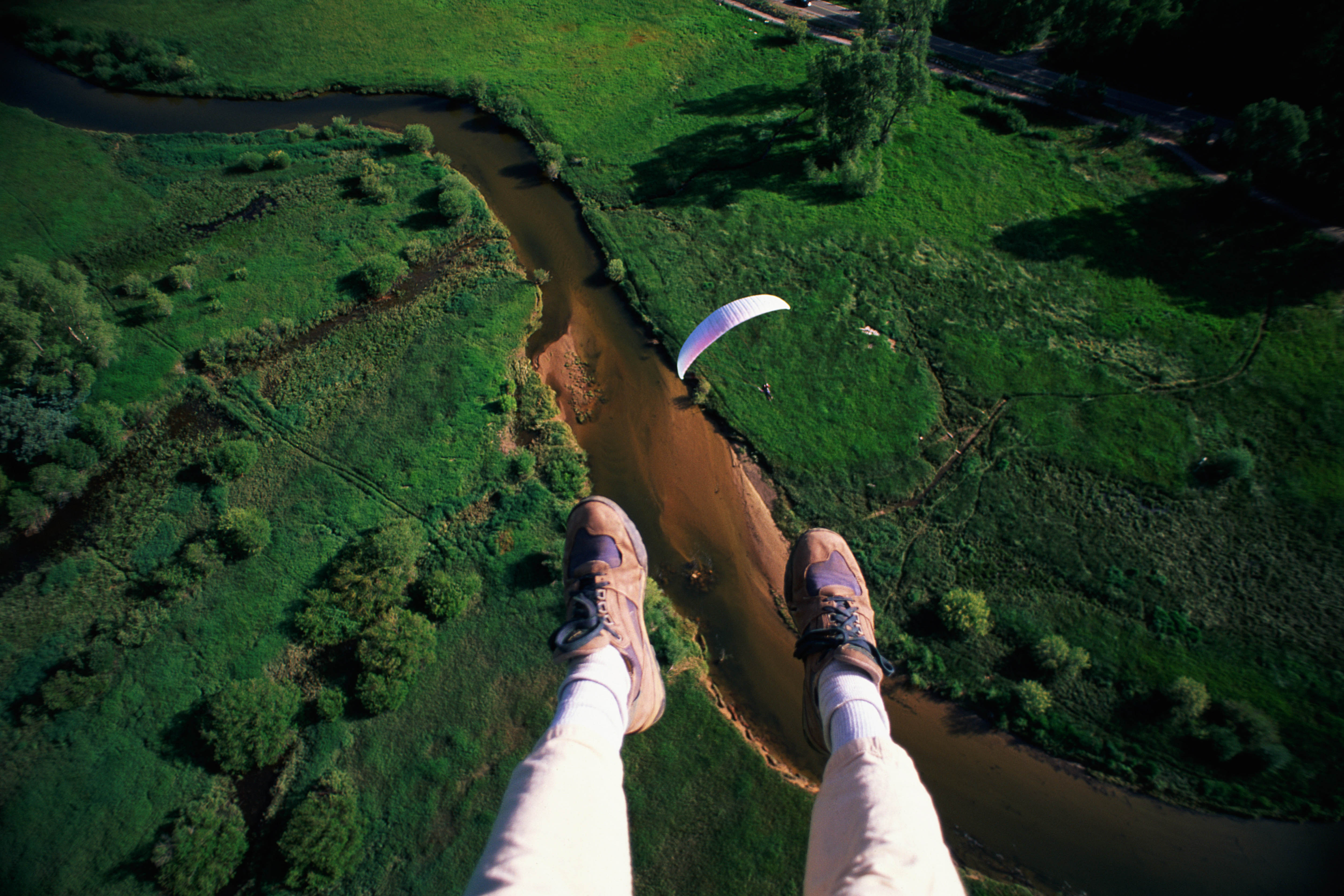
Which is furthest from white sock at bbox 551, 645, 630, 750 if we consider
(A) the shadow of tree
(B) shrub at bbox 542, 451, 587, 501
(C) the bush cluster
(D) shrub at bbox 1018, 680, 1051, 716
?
(C) the bush cluster

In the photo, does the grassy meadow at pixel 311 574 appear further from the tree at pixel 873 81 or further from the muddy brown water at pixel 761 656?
the tree at pixel 873 81

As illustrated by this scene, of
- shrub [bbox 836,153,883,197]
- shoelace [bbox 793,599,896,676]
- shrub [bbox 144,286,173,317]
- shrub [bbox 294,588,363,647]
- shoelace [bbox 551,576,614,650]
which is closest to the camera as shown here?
shoelace [bbox 551,576,614,650]

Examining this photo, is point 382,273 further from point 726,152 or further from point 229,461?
point 726,152

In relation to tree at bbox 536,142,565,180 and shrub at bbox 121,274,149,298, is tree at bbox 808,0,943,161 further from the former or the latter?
shrub at bbox 121,274,149,298

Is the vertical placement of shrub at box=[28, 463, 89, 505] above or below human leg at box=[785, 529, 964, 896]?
below

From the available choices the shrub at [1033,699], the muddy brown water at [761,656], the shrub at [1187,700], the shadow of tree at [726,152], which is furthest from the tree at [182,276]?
the shrub at [1187,700]

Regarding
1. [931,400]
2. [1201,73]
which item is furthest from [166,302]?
[1201,73]
